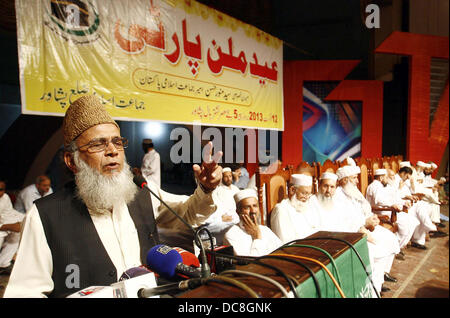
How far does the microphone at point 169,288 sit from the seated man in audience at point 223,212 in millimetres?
2902

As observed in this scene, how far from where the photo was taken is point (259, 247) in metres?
2.53

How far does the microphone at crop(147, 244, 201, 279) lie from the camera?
3.35 ft

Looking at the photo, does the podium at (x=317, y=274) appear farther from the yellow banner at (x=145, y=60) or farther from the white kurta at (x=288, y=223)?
the yellow banner at (x=145, y=60)

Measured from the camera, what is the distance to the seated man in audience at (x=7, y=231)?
13.1ft

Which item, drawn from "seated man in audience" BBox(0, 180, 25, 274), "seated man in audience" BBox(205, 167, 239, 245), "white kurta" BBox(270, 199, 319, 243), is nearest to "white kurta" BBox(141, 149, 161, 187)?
"seated man in audience" BBox(205, 167, 239, 245)

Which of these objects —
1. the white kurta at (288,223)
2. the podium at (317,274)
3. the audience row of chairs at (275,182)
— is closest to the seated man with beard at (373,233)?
the audience row of chairs at (275,182)

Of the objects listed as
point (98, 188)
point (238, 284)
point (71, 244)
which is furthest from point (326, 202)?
point (238, 284)

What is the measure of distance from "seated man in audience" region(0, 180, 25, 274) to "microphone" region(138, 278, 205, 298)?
399cm

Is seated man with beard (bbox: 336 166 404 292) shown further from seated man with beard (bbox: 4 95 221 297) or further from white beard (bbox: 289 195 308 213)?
seated man with beard (bbox: 4 95 221 297)

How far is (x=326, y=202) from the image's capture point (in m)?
3.65

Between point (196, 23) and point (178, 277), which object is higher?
point (196, 23)
